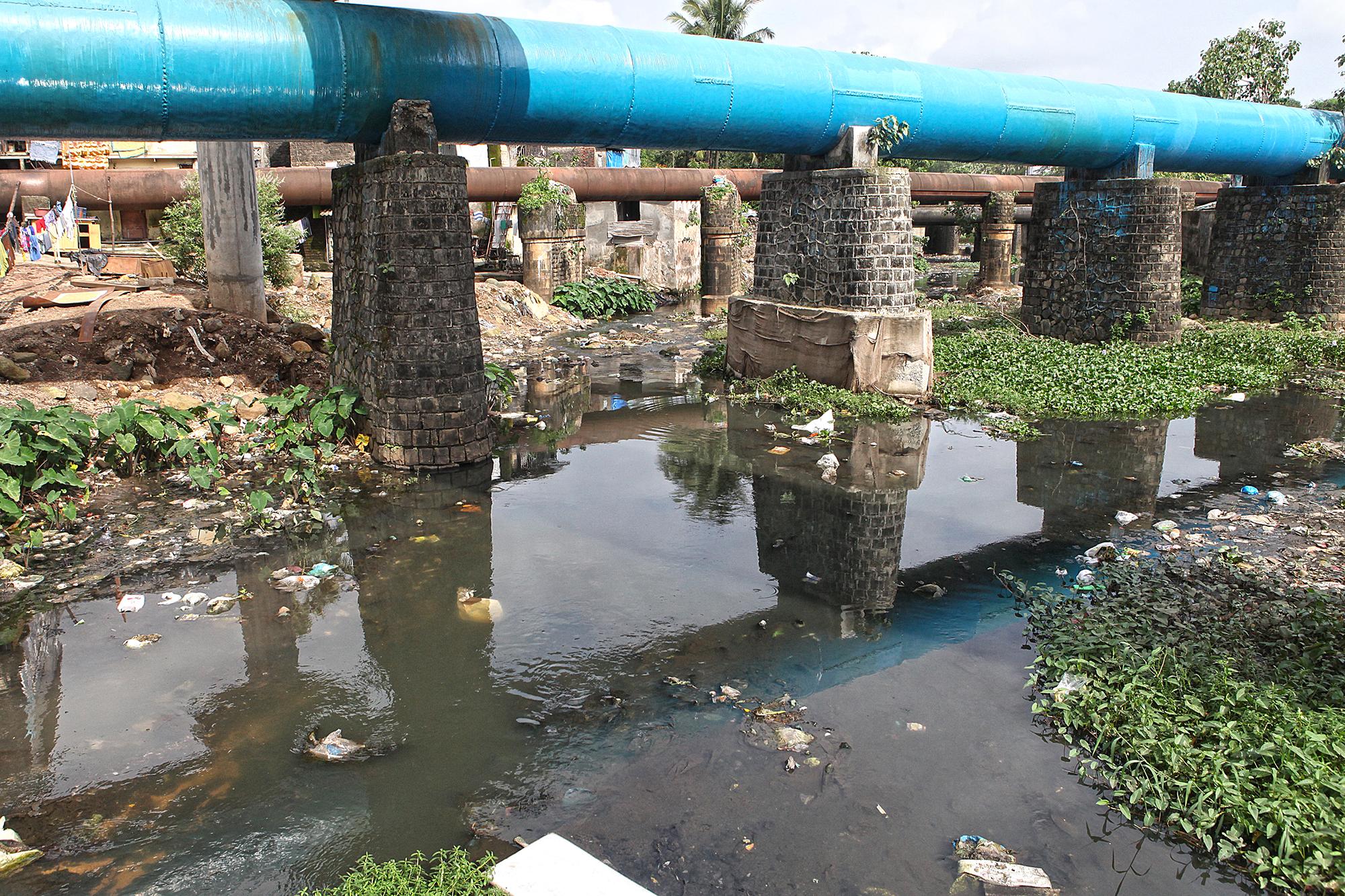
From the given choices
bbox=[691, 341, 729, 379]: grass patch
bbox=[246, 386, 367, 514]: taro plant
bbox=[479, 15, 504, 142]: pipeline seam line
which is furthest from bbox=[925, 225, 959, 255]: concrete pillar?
bbox=[246, 386, 367, 514]: taro plant

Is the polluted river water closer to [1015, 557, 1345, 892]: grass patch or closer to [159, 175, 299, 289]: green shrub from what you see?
[1015, 557, 1345, 892]: grass patch

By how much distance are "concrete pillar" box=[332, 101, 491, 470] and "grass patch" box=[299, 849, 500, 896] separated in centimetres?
428

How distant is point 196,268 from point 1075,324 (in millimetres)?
11117

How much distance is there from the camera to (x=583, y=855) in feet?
9.31

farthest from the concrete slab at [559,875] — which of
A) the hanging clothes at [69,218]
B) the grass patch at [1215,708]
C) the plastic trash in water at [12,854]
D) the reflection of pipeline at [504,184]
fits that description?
the hanging clothes at [69,218]

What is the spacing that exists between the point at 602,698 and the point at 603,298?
12864mm

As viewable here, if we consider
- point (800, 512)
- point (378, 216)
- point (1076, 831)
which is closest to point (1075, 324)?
point (800, 512)

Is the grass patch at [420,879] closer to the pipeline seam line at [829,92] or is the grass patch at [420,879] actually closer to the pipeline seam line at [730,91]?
the pipeline seam line at [730,91]

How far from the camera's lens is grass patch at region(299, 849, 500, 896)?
9.12 feet

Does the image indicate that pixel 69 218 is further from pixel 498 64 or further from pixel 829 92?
pixel 829 92

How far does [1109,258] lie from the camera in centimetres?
1172

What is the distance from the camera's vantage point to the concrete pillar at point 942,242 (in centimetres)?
2852

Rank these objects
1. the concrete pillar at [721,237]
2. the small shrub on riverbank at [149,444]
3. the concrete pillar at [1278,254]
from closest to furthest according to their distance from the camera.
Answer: the small shrub on riverbank at [149,444] < the concrete pillar at [1278,254] < the concrete pillar at [721,237]

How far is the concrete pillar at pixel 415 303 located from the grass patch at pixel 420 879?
428cm
